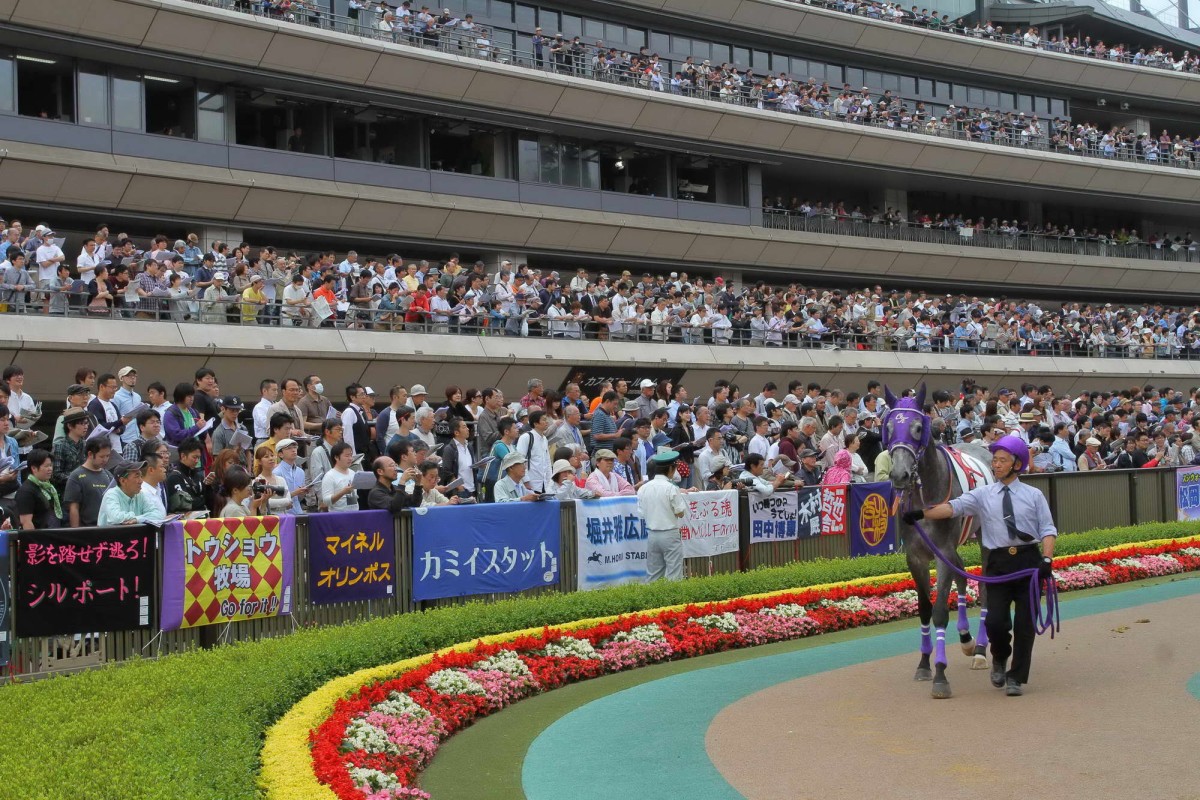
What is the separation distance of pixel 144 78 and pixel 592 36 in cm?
1509

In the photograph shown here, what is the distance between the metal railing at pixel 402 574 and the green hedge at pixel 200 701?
517 mm

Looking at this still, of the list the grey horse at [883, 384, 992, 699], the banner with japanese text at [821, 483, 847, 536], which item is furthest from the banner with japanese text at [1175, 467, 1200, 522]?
the grey horse at [883, 384, 992, 699]

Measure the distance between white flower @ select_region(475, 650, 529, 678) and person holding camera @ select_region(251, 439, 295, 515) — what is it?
2.85 meters

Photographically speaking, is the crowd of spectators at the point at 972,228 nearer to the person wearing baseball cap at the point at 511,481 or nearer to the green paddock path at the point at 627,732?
the person wearing baseball cap at the point at 511,481

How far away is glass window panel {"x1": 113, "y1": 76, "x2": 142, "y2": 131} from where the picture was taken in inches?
1214

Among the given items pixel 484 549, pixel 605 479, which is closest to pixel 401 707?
pixel 484 549

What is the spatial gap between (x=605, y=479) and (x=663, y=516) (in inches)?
59.1

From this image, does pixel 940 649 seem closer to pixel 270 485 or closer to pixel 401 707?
pixel 401 707

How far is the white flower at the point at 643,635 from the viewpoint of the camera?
41.3 ft

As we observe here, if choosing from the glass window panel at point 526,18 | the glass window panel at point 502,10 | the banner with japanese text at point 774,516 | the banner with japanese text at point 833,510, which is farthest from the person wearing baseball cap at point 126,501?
the glass window panel at point 526,18

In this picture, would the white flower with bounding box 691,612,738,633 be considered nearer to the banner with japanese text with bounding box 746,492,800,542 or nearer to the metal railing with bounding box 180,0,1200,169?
the banner with japanese text with bounding box 746,492,800,542

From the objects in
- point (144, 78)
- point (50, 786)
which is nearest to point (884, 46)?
point (144, 78)

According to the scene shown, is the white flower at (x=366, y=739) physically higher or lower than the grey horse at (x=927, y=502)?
lower

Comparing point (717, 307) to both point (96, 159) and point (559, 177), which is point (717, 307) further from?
point (96, 159)
